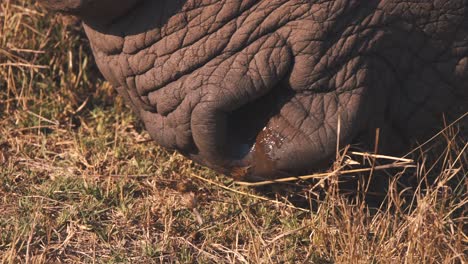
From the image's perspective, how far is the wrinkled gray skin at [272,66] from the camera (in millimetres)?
3406

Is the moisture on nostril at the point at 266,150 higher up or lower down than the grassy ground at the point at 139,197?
higher up

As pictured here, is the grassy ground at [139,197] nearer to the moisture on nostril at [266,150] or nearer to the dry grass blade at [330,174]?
the dry grass blade at [330,174]

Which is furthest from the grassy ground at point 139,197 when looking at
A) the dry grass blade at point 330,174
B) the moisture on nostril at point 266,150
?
the moisture on nostril at point 266,150

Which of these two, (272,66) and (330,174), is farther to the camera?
(330,174)

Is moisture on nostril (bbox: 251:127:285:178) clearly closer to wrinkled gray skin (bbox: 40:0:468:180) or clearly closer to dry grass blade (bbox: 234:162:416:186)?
wrinkled gray skin (bbox: 40:0:468:180)

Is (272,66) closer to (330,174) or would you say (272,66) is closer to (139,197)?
(330,174)

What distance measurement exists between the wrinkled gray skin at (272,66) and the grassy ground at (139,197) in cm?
20

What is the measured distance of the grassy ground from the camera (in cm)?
353

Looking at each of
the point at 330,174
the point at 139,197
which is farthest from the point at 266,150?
the point at 139,197

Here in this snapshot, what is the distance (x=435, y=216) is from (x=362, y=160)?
0.42m

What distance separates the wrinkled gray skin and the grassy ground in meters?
0.20

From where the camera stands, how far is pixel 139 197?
4.07 meters

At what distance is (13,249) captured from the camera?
3447 mm

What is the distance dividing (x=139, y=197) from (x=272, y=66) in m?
0.95
